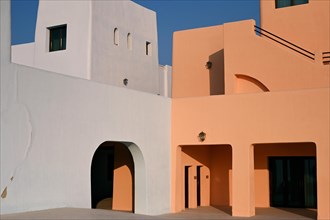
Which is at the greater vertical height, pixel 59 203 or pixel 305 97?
pixel 305 97

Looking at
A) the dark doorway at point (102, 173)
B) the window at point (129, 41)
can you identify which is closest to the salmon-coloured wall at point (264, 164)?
the dark doorway at point (102, 173)

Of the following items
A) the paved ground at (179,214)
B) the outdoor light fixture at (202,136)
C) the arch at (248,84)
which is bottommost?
the paved ground at (179,214)

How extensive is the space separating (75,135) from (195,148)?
7225mm

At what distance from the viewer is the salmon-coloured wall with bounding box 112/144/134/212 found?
18.7 meters

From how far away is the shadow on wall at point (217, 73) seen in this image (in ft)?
73.0

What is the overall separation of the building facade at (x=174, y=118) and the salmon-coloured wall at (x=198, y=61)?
49mm

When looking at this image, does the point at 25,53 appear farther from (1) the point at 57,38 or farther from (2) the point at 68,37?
(2) the point at 68,37

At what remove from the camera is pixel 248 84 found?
19453 mm

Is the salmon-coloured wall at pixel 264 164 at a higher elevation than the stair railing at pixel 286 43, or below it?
below

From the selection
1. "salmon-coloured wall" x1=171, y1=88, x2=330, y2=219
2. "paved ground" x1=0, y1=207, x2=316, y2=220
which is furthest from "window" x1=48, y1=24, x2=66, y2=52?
"paved ground" x1=0, y1=207, x2=316, y2=220

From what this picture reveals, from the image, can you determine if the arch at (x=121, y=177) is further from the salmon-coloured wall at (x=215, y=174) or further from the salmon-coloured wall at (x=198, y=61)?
the salmon-coloured wall at (x=198, y=61)

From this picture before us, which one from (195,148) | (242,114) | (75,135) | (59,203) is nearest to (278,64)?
(242,114)

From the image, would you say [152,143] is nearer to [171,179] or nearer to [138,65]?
[171,179]

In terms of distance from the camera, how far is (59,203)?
12.9 metres
